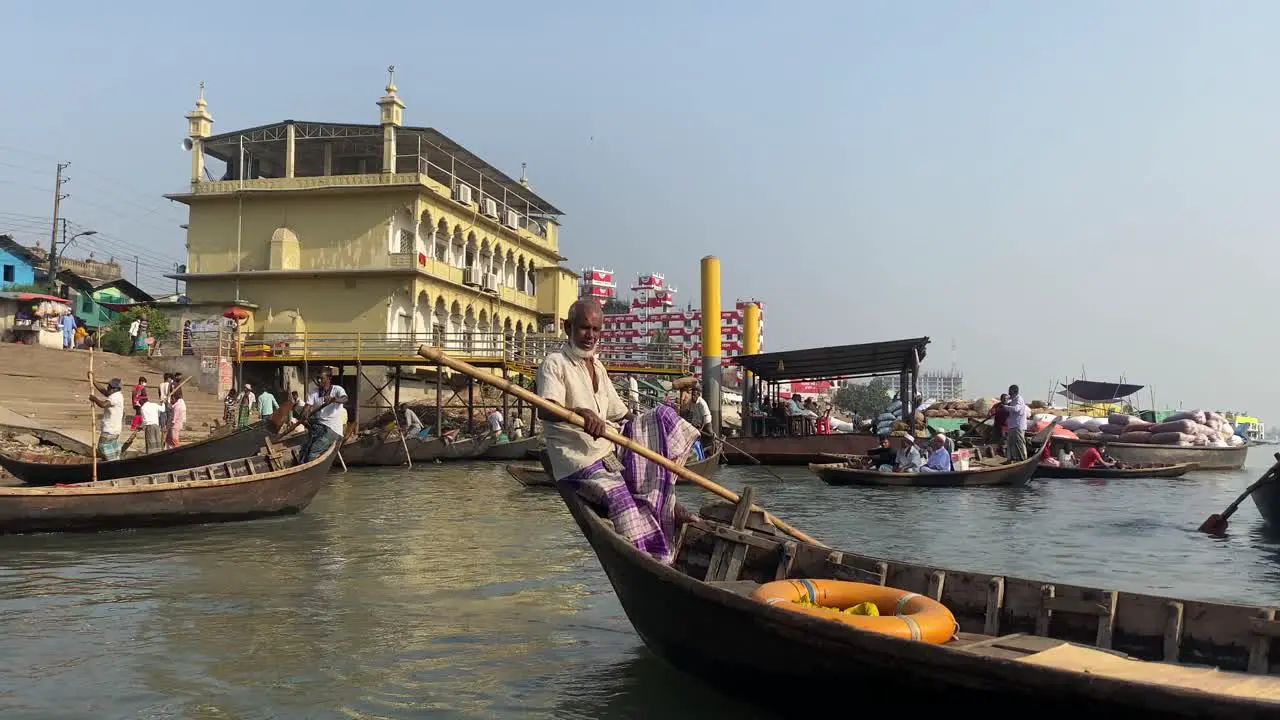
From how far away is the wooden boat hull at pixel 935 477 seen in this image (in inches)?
645

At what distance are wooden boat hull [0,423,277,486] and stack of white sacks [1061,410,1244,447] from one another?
24.6m

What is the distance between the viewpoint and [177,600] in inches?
277

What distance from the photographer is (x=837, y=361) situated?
2556 cm

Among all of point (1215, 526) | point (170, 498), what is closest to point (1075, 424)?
point (1215, 526)

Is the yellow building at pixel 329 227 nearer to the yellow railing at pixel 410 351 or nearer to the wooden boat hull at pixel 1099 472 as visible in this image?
the yellow railing at pixel 410 351

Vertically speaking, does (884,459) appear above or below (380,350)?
below

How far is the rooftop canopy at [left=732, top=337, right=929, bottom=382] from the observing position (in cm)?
2319

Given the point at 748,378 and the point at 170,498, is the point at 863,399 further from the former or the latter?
the point at 170,498

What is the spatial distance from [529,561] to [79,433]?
14550 millimetres

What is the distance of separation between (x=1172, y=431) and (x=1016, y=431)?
16.4 metres

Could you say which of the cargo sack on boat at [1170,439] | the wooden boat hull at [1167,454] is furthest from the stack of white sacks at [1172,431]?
the wooden boat hull at [1167,454]

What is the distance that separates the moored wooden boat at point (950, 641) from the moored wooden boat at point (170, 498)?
6.35m

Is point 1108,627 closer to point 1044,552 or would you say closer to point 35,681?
point 35,681

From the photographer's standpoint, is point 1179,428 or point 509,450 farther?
point 1179,428
